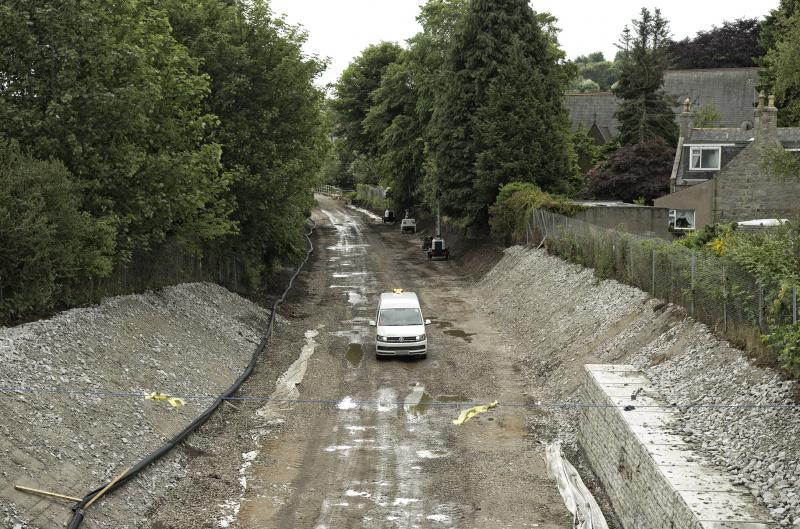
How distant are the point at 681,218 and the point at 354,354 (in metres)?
25.2

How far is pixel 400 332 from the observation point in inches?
1057

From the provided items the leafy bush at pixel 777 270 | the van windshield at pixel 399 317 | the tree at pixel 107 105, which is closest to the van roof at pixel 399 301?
the van windshield at pixel 399 317

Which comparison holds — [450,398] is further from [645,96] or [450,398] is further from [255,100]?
[645,96]

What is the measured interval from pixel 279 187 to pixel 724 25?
88.6 m

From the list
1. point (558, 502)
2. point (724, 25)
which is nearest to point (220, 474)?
point (558, 502)

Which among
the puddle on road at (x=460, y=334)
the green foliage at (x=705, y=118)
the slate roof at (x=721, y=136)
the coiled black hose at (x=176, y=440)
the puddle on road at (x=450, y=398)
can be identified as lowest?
the puddle on road at (x=460, y=334)

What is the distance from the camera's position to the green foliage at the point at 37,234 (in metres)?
18.0

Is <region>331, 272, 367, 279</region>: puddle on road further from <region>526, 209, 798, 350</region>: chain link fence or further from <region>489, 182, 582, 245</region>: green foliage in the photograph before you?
<region>526, 209, 798, 350</region>: chain link fence

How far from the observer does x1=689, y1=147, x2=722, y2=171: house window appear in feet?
168

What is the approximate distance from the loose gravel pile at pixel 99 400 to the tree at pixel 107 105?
10.3 ft

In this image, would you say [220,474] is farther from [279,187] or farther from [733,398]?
[279,187]

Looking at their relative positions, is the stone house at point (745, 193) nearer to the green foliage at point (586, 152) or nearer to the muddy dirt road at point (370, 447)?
the muddy dirt road at point (370, 447)

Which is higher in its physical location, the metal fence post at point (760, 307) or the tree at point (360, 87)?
the tree at point (360, 87)

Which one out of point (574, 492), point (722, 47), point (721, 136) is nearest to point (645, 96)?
point (721, 136)
